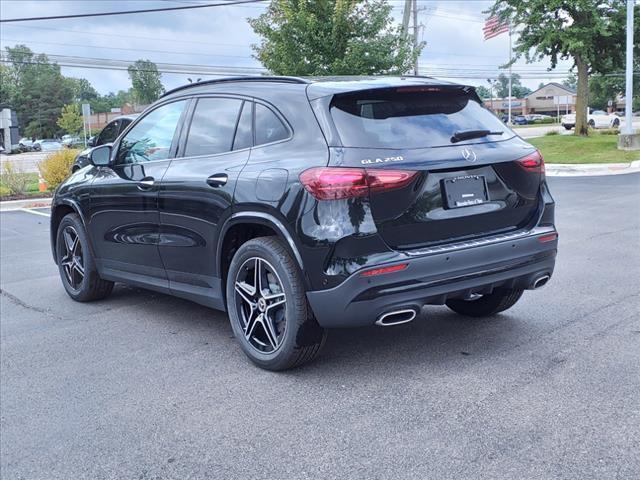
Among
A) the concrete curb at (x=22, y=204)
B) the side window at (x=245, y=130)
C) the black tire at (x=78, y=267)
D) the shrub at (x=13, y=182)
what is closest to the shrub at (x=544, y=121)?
the shrub at (x=13, y=182)

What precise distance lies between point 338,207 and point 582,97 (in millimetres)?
26582

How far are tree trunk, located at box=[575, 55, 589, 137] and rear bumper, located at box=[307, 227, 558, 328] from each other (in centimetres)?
2480

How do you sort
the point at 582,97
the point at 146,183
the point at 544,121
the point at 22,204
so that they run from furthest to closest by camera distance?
the point at 544,121 → the point at 582,97 → the point at 22,204 → the point at 146,183

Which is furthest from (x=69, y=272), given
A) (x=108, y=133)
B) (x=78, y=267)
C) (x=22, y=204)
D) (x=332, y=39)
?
(x=332, y=39)

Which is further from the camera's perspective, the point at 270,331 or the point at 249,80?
the point at 249,80

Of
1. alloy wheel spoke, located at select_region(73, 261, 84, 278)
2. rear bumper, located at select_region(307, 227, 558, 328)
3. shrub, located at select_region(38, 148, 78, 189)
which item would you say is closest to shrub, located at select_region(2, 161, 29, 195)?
shrub, located at select_region(38, 148, 78, 189)

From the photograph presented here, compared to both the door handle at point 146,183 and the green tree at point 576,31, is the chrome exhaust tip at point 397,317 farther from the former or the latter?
the green tree at point 576,31

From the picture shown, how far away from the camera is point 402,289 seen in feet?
12.5

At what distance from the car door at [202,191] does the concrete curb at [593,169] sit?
1540 cm

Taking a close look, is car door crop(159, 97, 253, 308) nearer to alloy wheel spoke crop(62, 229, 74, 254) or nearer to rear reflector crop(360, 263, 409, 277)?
rear reflector crop(360, 263, 409, 277)

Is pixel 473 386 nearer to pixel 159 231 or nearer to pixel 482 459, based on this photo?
pixel 482 459

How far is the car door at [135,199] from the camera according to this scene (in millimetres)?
5238

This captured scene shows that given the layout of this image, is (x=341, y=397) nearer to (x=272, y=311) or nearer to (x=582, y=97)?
(x=272, y=311)

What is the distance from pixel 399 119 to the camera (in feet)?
13.5
